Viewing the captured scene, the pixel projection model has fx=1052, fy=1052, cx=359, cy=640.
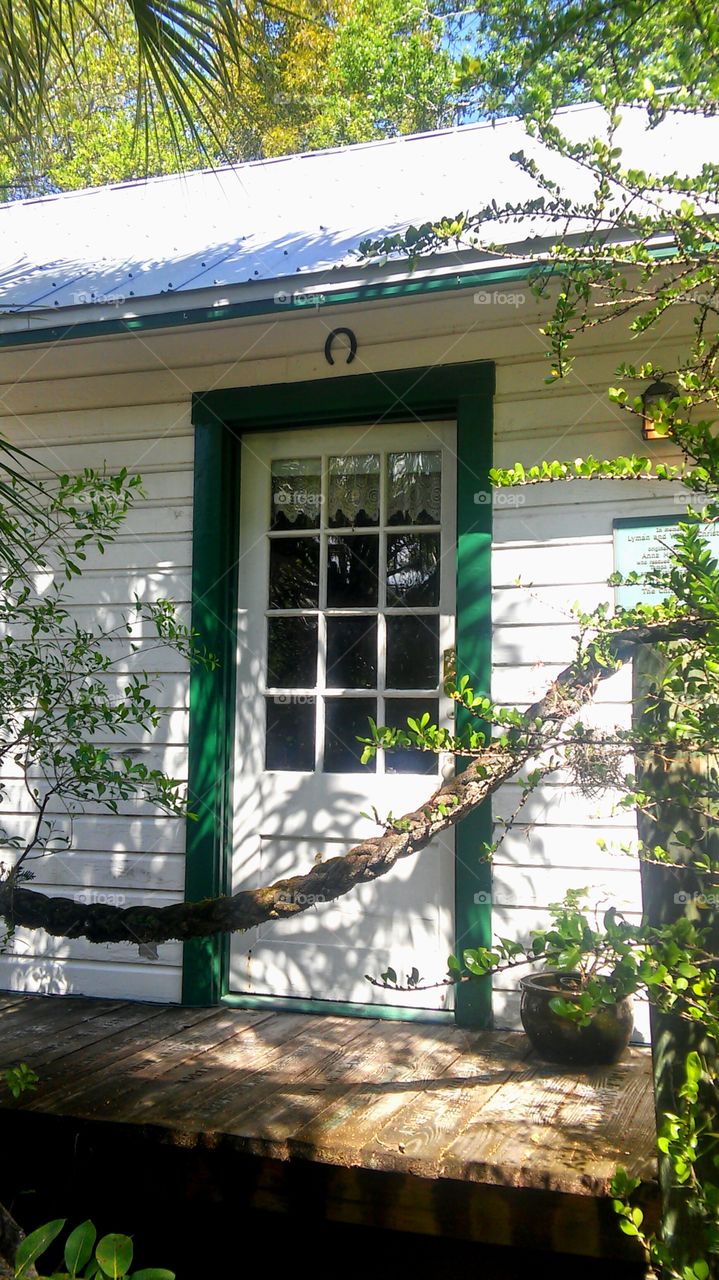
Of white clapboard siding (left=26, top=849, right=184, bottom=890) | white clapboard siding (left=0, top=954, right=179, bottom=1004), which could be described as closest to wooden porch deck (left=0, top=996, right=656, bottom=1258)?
white clapboard siding (left=0, top=954, right=179, bottom=1004)

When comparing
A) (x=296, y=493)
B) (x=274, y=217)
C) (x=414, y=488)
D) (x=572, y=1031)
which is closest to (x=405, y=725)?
(x=414, y=488)

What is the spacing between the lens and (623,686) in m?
3.53

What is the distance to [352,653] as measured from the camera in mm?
3979

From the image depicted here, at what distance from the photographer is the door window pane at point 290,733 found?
3.97m

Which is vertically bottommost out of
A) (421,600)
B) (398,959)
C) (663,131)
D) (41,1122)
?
(41,1122)

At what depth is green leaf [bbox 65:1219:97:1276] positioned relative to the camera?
127 centimetres

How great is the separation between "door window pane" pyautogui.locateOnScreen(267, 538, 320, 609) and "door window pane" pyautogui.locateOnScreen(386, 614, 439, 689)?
0.35 m

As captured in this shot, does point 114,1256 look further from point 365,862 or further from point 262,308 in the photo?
point 262,308

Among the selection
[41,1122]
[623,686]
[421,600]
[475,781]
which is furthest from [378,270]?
[41,1122]

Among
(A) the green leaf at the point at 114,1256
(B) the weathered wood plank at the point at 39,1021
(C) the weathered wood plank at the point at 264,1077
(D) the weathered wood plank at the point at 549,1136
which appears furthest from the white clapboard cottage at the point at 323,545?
(A) the green leaf at the point at 114,1256

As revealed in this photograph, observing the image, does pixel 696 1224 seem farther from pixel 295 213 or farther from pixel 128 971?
pixel 295 213

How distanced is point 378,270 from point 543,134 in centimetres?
141

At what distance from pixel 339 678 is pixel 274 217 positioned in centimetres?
219

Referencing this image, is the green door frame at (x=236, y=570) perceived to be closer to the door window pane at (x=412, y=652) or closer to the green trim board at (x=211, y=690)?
the green trim board at (x=211, y=690)
